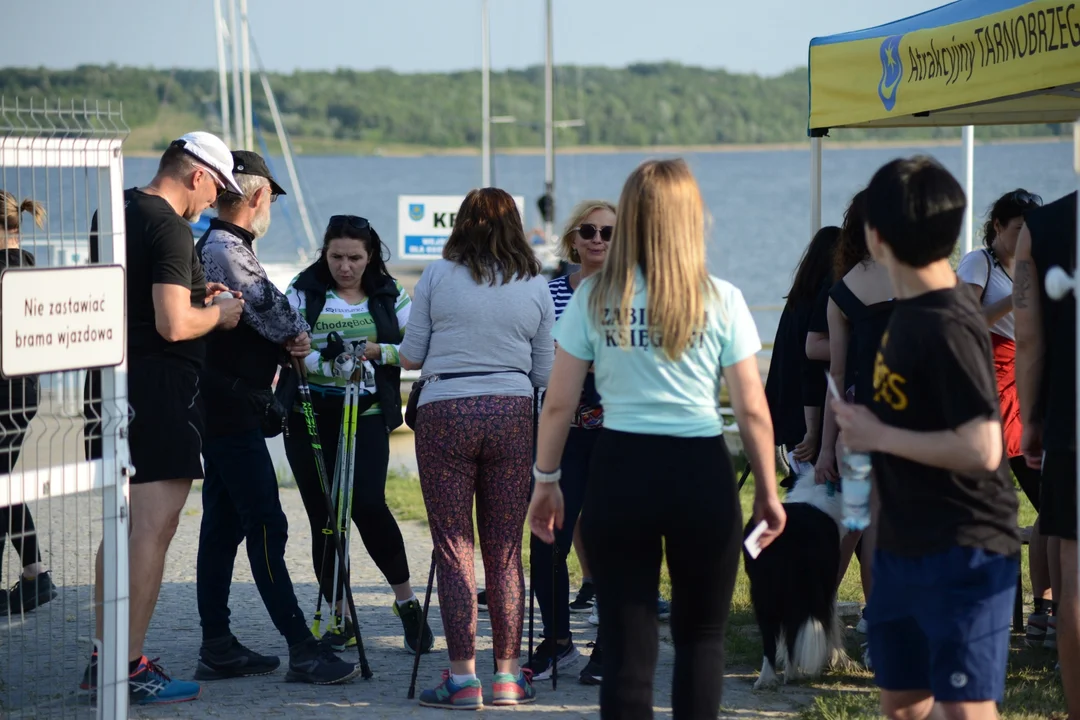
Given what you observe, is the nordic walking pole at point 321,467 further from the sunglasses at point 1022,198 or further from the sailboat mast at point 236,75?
the sailboat mast at point 236,75

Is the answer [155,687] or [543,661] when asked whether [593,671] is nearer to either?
[543,661]

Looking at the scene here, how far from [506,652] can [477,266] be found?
1.38 m

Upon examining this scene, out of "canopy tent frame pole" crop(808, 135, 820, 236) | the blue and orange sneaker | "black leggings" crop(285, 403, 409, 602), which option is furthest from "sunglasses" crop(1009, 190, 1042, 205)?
the blue and orange sneaker

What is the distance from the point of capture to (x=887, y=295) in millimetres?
4250

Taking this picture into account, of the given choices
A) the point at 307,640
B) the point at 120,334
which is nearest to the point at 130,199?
the point at 120,334

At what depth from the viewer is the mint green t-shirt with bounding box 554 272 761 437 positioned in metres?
Answer: 3.16

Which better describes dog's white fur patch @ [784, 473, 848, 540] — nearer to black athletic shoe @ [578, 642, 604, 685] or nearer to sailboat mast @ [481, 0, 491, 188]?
black athletic shoe @ [578, 642, 604, 685]

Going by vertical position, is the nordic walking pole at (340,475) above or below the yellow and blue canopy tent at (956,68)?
below

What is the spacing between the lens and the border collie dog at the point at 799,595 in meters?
4.39

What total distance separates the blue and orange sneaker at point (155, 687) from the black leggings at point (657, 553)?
6.06 ft

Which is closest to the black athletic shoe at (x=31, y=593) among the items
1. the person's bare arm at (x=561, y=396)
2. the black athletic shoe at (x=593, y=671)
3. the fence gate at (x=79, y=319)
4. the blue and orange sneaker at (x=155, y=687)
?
the blue and orange sneaker at (x=155, y=687)

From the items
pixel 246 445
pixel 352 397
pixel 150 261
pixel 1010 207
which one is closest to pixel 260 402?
pixel 246 445

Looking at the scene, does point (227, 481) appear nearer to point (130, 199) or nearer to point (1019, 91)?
point (130, 199)

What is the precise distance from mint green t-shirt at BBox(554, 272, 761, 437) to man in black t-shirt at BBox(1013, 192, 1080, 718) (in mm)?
858
